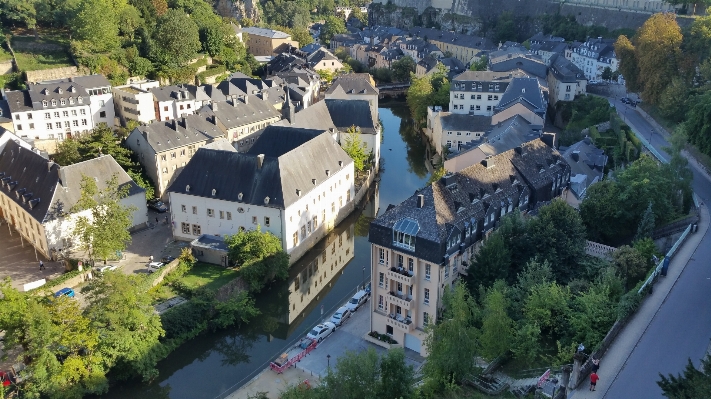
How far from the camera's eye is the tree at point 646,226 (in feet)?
91.8

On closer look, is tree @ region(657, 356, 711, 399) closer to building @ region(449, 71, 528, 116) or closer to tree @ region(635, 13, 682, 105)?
tree @ region(635, 13, 682, 105)

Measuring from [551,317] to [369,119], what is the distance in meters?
31.3

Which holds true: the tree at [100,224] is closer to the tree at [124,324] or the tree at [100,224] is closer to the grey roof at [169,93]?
the tree at [124,324]

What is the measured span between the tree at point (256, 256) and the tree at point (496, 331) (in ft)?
47.5

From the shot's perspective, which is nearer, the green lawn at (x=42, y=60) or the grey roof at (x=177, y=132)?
the grey roof at (x=177, y=132)

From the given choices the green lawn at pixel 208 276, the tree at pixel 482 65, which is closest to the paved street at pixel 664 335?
the green lawn at pixel 208 276

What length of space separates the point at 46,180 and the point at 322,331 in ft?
61.2

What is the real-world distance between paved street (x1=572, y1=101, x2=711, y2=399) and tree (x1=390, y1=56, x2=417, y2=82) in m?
61.1

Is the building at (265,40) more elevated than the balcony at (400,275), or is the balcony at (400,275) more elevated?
the building at (265,40)

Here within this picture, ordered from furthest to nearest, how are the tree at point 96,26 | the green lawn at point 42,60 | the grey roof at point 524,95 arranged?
the tree at point 96,26, the green lawn at point 42,60, the grey roof at point 524,95

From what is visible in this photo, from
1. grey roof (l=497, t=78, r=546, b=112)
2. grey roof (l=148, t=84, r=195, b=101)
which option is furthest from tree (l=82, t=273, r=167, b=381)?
grey roof (l=497, t=78, r=546, b=112)

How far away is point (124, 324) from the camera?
24391mm

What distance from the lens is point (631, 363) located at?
19219 millimetres

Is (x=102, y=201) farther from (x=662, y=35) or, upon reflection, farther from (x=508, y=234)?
(x=662, y=35)
